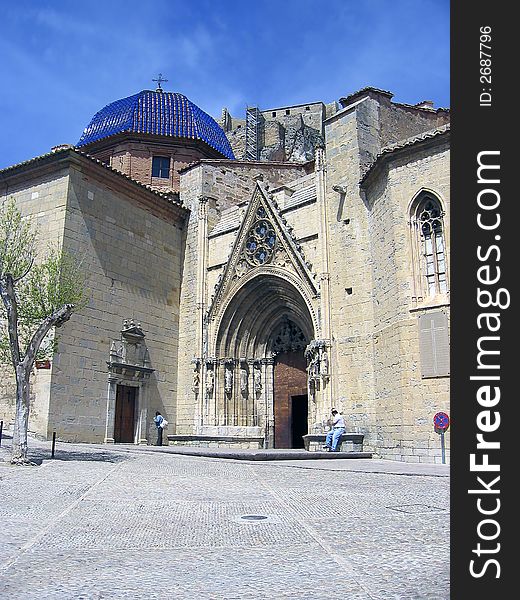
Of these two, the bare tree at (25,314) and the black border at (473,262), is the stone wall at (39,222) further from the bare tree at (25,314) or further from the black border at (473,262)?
the black border at (473,262)

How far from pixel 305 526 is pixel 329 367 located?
11851mm

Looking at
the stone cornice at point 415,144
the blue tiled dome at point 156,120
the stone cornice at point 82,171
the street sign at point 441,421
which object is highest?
the blue tiled dome at point 156,120

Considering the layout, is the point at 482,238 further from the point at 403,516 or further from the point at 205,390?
the point at 205,390

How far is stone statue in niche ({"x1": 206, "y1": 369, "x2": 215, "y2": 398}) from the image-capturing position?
20.0 meters

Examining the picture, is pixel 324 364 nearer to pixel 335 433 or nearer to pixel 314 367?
pixel 314 367

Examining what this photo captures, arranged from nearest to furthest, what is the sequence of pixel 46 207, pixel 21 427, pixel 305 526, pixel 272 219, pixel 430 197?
1. pixel 305 526
2. pixel 21 427
3. pixel 430 197
4. pixel 46 207
5. pixel 272 219

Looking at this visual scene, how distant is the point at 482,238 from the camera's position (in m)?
2.36

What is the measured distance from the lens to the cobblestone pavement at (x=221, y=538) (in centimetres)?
326

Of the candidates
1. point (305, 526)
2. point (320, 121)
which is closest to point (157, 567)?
point (305, 526)

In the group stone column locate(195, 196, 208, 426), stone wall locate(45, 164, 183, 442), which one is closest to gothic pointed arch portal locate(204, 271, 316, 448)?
stone column locate(195, 196, 208, 426)

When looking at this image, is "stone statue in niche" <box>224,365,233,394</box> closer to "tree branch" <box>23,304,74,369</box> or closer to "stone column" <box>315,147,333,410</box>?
"stone column" <box>315,147,333,410</box>

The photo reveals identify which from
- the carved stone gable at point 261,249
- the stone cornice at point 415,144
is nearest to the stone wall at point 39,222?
the carved stone gable at point 261,249

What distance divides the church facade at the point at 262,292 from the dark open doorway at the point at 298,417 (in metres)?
0.05

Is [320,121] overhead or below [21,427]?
overhead
